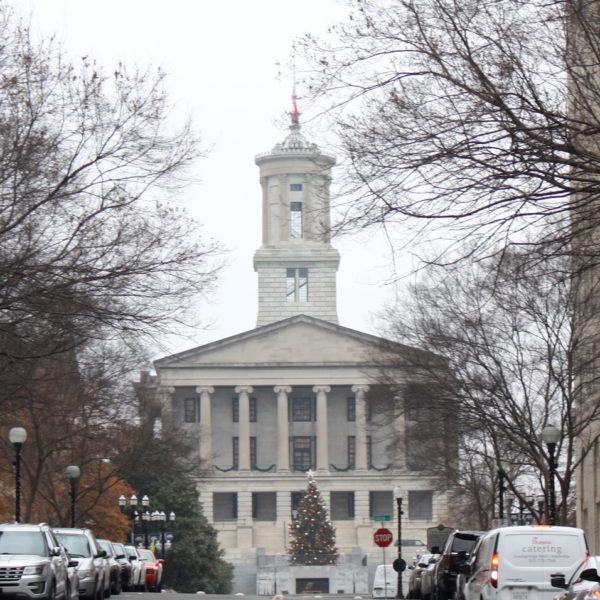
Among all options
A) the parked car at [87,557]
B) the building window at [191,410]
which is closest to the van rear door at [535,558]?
the parked car at [87,557]

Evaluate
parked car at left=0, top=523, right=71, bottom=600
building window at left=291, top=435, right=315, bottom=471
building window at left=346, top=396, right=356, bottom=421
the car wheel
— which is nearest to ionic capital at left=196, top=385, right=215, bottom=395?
building window at left=291, top=435, right=315, bottom=471

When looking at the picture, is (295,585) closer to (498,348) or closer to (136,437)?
(136,437)

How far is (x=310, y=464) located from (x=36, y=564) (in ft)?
347

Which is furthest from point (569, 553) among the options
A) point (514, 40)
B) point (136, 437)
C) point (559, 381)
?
point (136, 437)

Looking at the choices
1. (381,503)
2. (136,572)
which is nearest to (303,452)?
(381,503)

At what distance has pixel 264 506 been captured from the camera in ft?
431

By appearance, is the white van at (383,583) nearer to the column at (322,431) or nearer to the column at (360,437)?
the column at (360,437)

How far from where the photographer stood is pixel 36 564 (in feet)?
89.0

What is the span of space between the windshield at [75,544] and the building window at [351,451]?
96877 millimetres

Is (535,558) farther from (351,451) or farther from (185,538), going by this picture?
(351,451)

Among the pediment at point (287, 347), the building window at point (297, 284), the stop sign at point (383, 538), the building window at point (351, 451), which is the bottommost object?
the stop sign at point (383, 538)

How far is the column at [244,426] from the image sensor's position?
130 meters

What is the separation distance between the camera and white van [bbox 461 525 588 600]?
2303 centimetres

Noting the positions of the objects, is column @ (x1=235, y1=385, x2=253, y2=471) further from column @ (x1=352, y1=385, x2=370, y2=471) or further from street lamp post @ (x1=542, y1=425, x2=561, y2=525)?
street lamp post @ (x1=542, y1=425, x2=561, y2=525)
